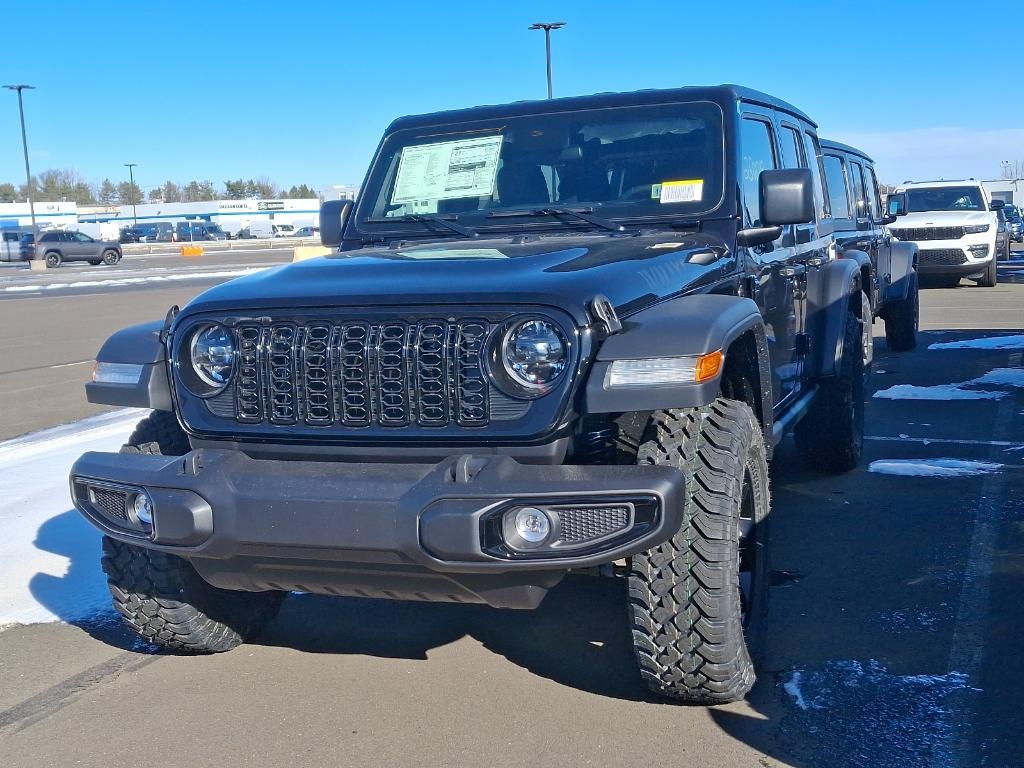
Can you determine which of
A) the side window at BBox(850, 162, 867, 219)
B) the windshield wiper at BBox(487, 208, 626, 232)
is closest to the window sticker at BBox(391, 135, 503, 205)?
the windshield wiper at BBox(487, 208, 626, 232)

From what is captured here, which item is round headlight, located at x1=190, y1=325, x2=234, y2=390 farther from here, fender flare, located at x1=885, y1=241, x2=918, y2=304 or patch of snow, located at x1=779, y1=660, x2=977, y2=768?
fender flare, located at x1=885, y1=241, x2=918, y2=304

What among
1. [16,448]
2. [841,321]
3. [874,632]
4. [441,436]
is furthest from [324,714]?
[16,448]

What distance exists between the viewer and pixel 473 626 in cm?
439

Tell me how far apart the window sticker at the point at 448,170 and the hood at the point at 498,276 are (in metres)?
0.64

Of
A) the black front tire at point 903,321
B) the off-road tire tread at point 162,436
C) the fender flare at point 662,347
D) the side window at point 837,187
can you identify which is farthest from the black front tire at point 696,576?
the black front tire at point 903,321

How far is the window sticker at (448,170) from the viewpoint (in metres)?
4.82

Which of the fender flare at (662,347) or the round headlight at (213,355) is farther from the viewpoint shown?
the round headlight at (213,355)

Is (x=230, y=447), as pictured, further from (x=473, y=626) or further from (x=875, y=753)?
(x=875, y=753)

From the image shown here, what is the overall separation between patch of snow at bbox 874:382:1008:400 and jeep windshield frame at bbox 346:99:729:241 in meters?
5.11

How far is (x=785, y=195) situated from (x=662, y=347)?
1.56m

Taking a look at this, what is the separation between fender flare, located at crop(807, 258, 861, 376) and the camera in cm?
599

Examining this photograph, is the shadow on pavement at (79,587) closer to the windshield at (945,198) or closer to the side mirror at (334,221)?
the side mirror at (334,221)

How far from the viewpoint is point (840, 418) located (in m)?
6.17

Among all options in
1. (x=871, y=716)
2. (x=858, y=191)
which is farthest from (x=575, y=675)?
(x=858, y=191)
